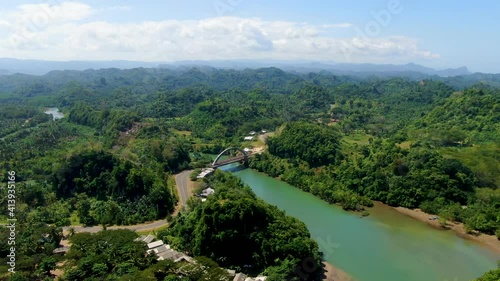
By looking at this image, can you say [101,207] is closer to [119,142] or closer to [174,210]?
[174,210]


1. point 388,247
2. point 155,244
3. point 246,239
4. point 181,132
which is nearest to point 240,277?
point 246,239

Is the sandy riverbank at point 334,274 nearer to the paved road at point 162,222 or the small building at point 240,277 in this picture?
the small building at point 240,277

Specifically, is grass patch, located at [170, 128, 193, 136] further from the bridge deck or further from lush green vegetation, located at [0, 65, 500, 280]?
the bridge deck

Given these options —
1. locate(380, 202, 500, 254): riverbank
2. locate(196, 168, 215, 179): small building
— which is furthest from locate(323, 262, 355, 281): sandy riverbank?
locate(196, 168, 215, 179): small building

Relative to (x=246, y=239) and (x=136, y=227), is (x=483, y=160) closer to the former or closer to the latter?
(x=246, y=239)

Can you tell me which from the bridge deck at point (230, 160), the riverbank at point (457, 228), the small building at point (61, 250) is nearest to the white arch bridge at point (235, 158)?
the bridge deck at point (230, 160)

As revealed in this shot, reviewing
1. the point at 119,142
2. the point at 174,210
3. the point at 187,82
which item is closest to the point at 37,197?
the point at 174,210
